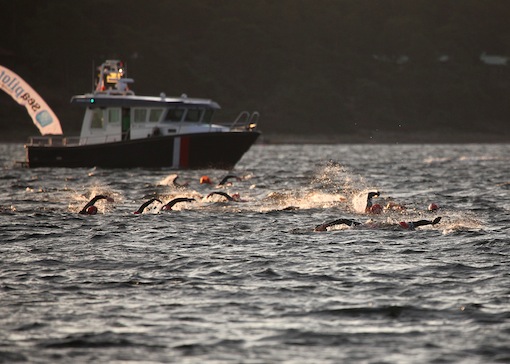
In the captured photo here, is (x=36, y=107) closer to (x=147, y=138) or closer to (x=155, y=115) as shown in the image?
(x=155, y=115)

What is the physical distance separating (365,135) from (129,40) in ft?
146

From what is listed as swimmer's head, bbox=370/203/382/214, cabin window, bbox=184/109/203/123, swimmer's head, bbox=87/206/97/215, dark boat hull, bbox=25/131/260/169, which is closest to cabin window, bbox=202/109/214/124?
cabin window, bbox=184/109/203/123

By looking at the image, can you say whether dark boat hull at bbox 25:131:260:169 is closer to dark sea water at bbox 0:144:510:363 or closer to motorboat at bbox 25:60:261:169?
motorboat at bbox 25:60:261:169

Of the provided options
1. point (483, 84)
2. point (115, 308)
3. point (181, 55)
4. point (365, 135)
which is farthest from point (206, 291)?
point (483, 84)

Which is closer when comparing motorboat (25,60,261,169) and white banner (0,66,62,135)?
motorboat (25,60,261,169)

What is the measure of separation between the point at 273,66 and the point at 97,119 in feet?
397

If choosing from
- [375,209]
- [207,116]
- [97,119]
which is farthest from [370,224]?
[97,119]

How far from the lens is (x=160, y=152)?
55844 mm

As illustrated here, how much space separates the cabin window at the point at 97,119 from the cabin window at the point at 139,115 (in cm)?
221

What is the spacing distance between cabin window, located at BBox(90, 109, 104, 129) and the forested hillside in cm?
8347

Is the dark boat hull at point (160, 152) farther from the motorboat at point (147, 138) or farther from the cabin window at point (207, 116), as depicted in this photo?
the cabin window at point (207, 116)

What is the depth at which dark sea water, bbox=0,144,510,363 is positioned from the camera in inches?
540

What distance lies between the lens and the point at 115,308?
16.0 m

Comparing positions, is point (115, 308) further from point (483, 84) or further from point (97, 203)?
point (483, 84)
